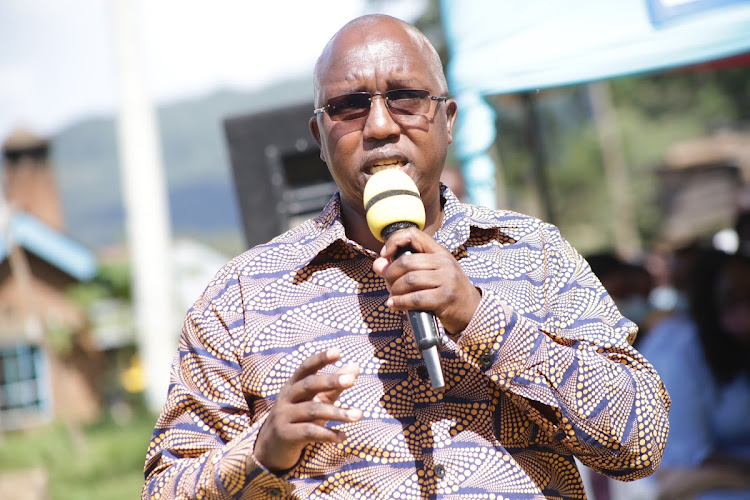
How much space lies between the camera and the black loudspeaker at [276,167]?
4.05 metres

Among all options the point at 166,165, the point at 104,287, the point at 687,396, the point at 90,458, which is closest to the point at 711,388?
the point at 687,396

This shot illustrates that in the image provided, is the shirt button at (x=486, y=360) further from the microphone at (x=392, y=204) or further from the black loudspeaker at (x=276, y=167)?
the black loudspeaker at (x=276, y=167)

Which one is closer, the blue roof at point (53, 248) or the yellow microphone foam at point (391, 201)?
the yellow microphone foam at point (391, 201)

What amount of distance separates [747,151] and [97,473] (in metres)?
23.7

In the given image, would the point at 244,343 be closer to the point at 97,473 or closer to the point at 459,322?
the point at 459,322

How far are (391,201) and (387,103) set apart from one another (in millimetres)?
304

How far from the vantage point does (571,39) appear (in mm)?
3285

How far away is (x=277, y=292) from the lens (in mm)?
1878

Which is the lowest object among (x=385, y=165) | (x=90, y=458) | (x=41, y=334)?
(x=90, y=458)

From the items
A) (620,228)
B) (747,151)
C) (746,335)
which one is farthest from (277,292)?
(620,228)

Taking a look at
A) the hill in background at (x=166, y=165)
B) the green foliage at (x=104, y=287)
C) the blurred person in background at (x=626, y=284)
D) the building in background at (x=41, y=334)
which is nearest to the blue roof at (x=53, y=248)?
the building in background at (x=41, y=334)

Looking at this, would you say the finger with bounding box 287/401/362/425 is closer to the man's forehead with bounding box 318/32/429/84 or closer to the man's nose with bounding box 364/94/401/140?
the man's nose with bounding box 364/94/401/140

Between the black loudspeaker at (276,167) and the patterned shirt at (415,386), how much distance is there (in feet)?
7.01

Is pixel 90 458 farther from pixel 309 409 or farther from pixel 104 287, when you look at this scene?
pixel 309 409
